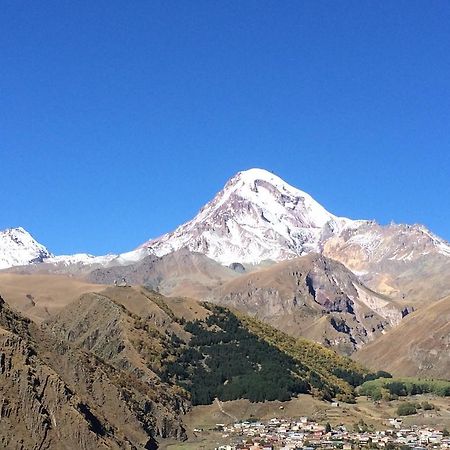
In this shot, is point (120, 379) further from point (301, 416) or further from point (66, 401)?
point (301, 416)

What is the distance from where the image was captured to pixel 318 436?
13450 cm

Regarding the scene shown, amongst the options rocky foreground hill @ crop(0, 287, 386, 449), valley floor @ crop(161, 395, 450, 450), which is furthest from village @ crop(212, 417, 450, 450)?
rocky foreground hill @ crop(0, 287, 386, 449)

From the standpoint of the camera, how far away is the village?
125 m

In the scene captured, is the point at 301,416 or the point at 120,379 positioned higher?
the point at 120,379

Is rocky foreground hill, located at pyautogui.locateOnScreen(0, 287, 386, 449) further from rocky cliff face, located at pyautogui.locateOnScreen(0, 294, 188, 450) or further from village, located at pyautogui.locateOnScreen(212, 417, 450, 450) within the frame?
village, located at pyautogui.locateOnScreen(212, 417, 450, 450)

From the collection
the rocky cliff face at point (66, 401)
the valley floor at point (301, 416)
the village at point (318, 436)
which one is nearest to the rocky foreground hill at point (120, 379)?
the rocky cliff face at point (66, 401)

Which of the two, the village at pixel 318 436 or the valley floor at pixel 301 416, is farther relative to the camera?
the valley floor at pixel 301 416

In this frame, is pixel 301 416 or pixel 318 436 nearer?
pixel 318 436

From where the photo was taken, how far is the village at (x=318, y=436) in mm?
125062

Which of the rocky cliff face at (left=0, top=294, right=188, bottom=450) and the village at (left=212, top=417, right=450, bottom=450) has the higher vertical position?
the rocky cliff face at (left=0, top=294, right=188, bottom=450)

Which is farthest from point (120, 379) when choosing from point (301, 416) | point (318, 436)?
point (301, 416)

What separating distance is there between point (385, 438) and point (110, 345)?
6850 cm

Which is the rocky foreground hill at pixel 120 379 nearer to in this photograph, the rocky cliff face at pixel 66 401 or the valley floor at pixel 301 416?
the rocky cliff face at pixel 66 401

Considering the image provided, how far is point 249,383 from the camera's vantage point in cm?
17075
